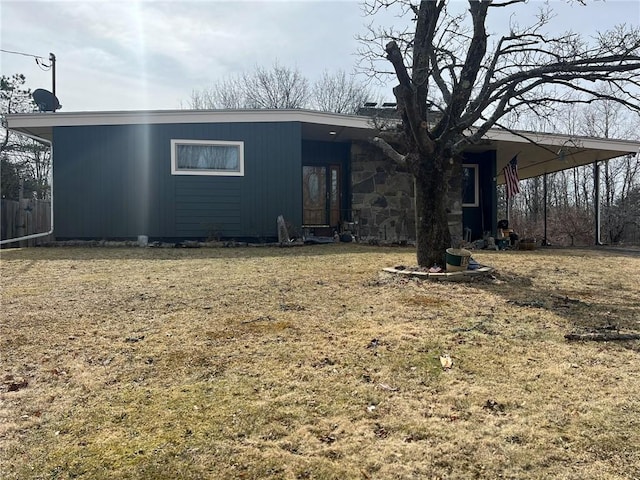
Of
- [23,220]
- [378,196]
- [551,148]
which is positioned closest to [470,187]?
[551,148]

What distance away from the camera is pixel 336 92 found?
82.9 feet

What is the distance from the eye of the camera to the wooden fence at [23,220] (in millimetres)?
10797

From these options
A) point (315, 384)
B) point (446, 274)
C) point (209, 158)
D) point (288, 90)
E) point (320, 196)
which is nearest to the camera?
point (315, 384)

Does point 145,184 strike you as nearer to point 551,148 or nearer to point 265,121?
point 265,121

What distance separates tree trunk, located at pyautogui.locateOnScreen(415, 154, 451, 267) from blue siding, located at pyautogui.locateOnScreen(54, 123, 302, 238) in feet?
16.0

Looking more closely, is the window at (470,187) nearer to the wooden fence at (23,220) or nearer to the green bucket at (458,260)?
the green bucket at (458,260)

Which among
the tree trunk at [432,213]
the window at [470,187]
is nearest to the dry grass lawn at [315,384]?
the tree trunk at [432,213]

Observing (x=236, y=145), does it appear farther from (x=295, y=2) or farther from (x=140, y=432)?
(x=140, y=432)

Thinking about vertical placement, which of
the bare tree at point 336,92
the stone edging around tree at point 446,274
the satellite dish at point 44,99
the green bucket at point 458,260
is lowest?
the stone edging around tree at point 446,274

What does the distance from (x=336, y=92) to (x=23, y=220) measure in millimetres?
18094

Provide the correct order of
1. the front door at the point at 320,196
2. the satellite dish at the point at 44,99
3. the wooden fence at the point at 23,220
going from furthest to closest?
the front door at the point at 320,196 < the wooden fence at the point at 23,220 < the satellite dish at the point at 44,99

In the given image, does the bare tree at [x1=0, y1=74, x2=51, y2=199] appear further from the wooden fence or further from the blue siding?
the blue siding

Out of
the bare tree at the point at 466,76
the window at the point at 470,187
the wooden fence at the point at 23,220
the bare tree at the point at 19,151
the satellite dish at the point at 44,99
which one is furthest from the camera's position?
the bare tree at the point at 19,151

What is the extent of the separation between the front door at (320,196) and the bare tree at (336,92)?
45.7ft
